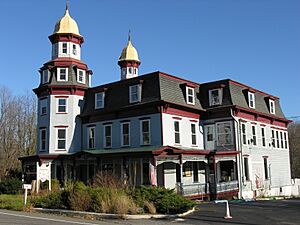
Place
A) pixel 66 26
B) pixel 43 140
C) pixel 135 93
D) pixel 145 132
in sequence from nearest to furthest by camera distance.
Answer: pixel 145 132
pixel 135 93
pixel 43 140
pixel 66 26

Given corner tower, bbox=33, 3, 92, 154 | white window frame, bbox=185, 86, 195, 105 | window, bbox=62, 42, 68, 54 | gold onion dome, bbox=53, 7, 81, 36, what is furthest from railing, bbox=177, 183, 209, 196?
gold onion dome, bbox=53, 7, 81, 36

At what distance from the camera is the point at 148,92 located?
30.3m

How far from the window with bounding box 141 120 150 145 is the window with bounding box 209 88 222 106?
674 cm

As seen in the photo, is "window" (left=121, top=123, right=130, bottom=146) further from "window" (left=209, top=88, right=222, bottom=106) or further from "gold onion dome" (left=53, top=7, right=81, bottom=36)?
"gold onion dome" (left=53, top=7, right=81, bottom=36)

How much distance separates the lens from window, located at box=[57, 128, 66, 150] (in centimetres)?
3425

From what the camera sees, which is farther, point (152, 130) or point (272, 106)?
point (272, 106)

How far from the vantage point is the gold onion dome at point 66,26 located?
38.0 m

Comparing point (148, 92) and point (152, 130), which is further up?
point (148, 92)

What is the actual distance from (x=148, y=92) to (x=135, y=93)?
4.69 feet

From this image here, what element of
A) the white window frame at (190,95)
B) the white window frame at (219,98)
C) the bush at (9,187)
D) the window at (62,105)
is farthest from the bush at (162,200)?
the window at (62,105)

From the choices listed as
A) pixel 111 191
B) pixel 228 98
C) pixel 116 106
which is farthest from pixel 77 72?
pixel 111 191

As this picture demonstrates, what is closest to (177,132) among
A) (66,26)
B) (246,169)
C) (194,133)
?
(194,133)

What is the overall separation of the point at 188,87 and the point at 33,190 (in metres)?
15.2

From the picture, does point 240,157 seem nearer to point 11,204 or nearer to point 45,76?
point 11,204
